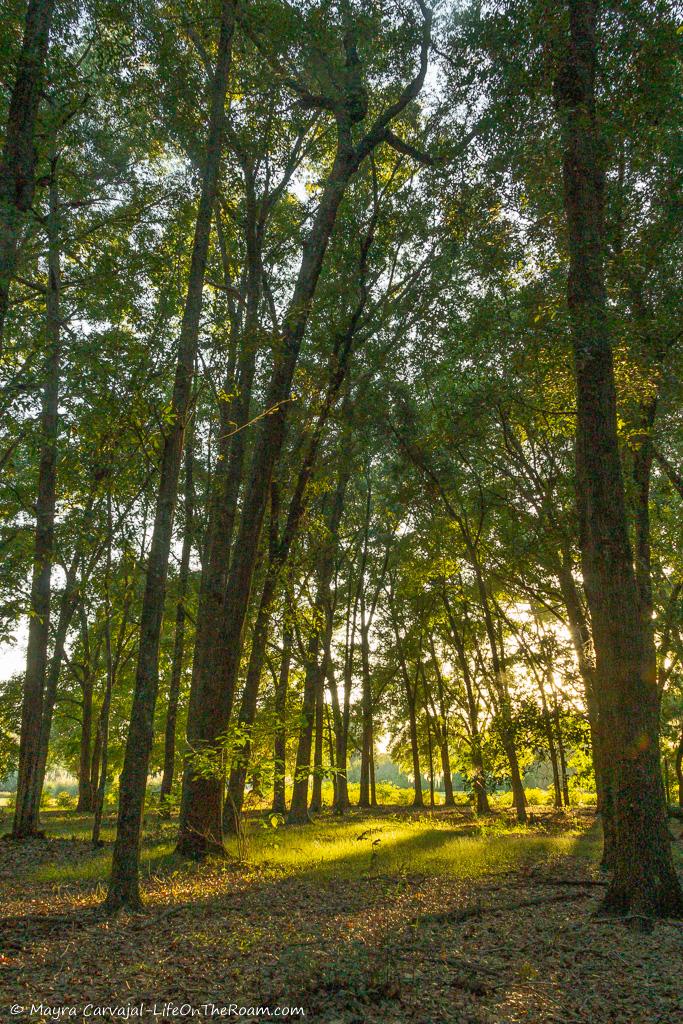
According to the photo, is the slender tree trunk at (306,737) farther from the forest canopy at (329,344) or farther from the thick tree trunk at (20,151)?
the thick tree trunk at (20,151)

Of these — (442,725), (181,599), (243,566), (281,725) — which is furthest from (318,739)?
(442,725)

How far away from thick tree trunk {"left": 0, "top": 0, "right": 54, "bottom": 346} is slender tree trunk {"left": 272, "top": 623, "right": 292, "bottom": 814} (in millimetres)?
6236

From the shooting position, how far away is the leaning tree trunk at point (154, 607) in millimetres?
7148

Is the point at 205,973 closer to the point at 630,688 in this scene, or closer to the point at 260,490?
the point at 630,688

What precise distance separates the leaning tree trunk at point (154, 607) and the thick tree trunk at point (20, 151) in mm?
2000

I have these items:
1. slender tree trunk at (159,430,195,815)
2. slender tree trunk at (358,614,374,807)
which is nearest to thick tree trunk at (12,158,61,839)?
slender tree trunk at (159,430,195,815)

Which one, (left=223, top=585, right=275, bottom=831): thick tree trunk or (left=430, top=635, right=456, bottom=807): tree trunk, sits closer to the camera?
(left=223, top=585, right=275, bottom=831): thick tree trunk

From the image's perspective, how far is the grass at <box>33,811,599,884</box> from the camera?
10.7 m

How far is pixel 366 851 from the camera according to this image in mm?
13531

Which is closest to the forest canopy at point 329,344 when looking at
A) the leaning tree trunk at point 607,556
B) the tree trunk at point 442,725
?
the leaning tree trunk at point 607,556

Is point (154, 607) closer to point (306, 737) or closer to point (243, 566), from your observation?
point (243, 566)

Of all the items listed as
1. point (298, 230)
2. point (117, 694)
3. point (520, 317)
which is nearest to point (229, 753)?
point (520, 317)

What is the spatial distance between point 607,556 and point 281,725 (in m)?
5.43

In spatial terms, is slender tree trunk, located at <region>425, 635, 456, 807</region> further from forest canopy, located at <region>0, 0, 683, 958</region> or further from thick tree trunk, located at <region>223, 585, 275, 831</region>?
thick tree trunk, located at <region>223, 585, 275, 831</region>
